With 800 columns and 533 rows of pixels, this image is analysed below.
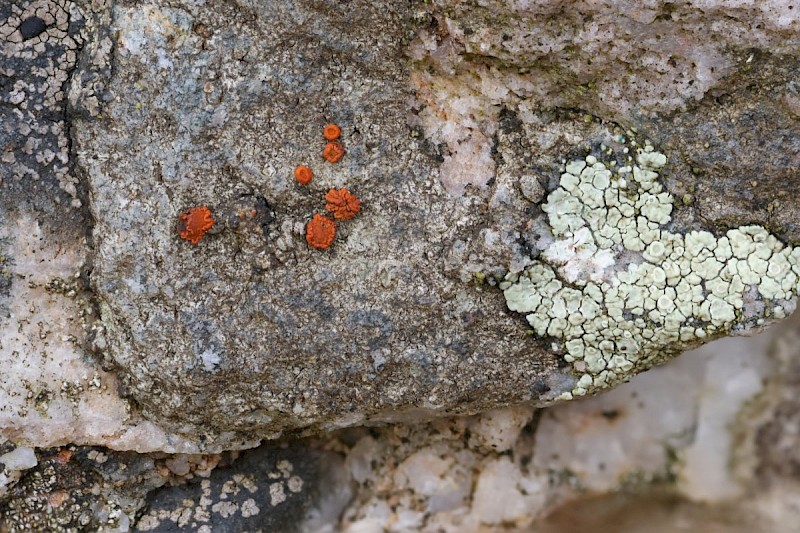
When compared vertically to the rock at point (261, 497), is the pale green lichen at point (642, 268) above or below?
above

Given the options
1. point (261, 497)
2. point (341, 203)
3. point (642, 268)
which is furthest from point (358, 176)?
point (261, 497)

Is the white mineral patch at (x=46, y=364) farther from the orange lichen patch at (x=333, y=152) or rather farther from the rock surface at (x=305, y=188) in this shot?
the orange lichen patch at (x=333, y=152)

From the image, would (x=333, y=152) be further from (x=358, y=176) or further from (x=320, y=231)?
(x=320, y=231)

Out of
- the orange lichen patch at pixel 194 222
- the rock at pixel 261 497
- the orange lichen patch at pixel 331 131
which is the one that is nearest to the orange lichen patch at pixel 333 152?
the orange lichen patch at pixel 331 131

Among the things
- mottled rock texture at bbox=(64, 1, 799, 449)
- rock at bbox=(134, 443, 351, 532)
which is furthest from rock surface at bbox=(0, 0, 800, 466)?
rock at bbox=(134, 443, 351, 532)

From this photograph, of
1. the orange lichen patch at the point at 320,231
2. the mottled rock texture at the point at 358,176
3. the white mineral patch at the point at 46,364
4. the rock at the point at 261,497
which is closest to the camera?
the mottled rock texture at the point at 358,176

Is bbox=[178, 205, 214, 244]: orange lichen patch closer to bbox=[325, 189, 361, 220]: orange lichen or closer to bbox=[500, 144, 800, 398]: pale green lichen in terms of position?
bbox=[325, 189, 361, 220]: orange lichen

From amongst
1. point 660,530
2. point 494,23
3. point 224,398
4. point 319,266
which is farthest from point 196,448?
point 660,530
